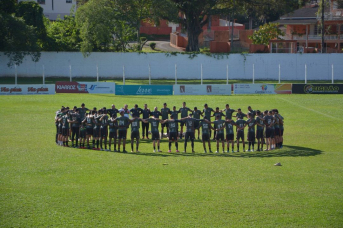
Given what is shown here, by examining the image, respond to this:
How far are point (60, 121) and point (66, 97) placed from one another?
62.9 ft

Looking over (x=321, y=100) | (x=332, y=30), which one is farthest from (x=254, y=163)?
(x=332, y=30)

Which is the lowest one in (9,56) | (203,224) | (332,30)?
(203,224)

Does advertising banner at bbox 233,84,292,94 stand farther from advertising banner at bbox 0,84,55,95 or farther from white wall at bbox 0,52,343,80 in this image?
advertising banner at bbox 0,84,55,95

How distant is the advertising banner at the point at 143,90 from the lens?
4497 cm

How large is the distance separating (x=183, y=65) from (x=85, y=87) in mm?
15388

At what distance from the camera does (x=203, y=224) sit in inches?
483

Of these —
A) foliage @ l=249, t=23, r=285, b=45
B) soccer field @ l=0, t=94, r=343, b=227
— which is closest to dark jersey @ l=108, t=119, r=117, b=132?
soccer field @ l=0, t=94, r=343, b=227

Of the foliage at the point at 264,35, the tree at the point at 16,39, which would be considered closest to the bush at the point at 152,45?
the foliage at the point at 264,35

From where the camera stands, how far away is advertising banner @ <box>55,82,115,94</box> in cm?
4550

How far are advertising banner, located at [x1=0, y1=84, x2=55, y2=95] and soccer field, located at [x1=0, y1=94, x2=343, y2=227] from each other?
18241 millimetres

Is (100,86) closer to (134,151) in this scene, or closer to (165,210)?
(134,151)

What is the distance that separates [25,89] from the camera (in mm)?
44031

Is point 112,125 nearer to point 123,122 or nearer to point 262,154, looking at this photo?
point 123,122

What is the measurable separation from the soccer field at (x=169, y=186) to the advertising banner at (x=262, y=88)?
19255mm
